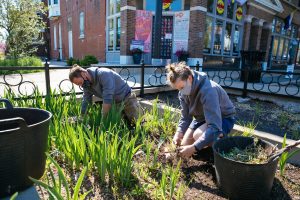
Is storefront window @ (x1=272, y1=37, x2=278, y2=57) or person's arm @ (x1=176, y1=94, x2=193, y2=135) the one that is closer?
person's arm @ (x1=176, y1=94, x2=193, y2=135)

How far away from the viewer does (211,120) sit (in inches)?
89.0

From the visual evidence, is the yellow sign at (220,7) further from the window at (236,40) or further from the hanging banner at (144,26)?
the hanging banner at (144,26)

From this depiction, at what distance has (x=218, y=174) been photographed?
2111 mm

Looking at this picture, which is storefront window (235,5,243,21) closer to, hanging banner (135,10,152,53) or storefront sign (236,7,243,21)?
storefront sign (236,7,243,21)

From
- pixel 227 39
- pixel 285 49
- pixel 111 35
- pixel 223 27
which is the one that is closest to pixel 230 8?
pixel 223 27

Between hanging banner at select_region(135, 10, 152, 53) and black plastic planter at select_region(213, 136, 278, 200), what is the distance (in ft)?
30.6

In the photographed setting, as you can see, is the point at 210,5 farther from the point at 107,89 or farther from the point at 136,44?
the point at 107,89

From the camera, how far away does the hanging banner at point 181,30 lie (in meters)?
10.5

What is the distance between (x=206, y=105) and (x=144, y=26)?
359 inches

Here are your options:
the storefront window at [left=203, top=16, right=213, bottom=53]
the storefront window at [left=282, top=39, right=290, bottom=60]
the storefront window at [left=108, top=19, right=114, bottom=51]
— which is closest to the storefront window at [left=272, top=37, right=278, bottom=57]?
the storefront window at [left=282, top=39, right=290, bottom=60]

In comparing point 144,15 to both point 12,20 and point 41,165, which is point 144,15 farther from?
point 41,165

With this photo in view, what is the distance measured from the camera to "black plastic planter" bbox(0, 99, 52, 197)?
1.41 meters

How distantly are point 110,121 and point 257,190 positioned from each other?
59.5 inches

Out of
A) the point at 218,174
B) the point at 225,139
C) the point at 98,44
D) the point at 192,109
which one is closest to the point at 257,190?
the point at 218,174
